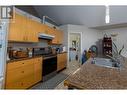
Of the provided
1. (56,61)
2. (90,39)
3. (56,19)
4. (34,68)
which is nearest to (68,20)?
(56,19)

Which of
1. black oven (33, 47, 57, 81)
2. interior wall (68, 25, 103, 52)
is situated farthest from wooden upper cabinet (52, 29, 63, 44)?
black oven (33, 47, 57, 81)

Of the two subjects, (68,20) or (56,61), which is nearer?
(56,61)

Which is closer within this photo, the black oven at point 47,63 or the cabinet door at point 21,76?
the cabinet door at point 21,76

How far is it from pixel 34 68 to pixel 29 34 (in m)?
0.98

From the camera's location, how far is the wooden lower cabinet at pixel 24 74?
8.11 feet

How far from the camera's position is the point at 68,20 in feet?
19.8

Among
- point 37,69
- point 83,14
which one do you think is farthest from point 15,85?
point 83,14

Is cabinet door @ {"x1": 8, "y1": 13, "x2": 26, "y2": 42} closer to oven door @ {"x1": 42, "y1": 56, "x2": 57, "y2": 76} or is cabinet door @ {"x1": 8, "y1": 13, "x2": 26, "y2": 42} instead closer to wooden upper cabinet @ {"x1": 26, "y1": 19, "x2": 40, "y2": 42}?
wooden upper cabinet @ {"x1": 26, "y1": 19, "x2": 40, "y2": 42}

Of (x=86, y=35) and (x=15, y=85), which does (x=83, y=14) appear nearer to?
(x=86, y=35)

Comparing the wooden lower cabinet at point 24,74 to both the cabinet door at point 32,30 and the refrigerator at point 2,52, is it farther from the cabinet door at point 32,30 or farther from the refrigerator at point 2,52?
the cabinet door at point 32,30

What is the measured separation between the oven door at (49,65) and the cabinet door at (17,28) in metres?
1.12

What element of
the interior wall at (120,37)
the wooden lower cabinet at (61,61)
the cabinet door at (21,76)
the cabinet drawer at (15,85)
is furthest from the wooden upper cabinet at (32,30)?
the interior wall at (120,37)

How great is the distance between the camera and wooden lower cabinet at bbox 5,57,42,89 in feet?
8.11
